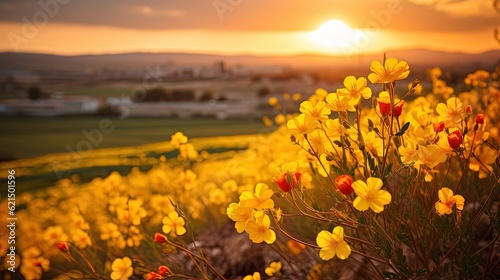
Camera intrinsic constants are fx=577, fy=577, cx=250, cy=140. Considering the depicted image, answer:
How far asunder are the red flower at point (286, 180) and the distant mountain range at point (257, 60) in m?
2.18

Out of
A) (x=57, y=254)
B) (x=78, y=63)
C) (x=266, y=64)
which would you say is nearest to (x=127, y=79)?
(x=78, y=63)

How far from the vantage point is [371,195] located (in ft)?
3.90

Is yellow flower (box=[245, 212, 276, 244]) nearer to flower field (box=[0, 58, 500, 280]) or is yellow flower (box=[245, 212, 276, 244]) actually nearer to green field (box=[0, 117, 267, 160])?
flower field (box=[0, 58, 500, 280])

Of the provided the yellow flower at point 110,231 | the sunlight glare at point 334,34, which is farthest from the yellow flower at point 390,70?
the sunlight glare at point 334,34

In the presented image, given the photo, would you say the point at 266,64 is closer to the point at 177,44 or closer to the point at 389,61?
the point at 177,44

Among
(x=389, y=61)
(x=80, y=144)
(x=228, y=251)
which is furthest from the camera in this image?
(x=80, y=144)

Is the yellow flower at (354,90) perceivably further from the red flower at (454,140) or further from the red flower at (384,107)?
the red flower at (454,140)

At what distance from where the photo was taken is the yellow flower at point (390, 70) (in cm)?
133

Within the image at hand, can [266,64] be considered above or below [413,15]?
below

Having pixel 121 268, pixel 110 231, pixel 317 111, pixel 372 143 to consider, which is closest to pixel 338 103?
pixel 317 111

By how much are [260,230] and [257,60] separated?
7.44 feet

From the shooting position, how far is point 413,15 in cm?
330

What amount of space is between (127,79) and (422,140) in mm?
2331

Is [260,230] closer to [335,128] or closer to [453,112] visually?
[335,128]
